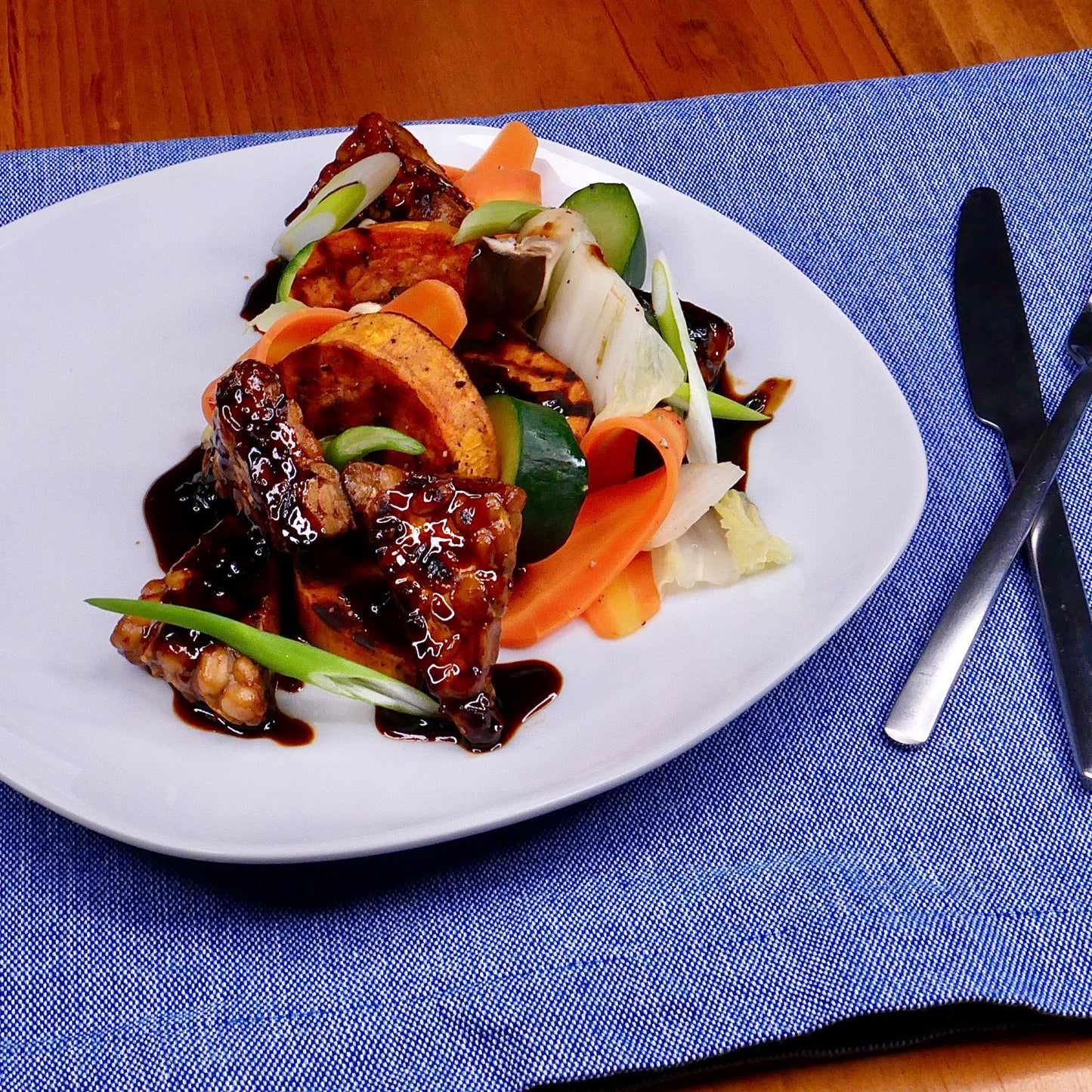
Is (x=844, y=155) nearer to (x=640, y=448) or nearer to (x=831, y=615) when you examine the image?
(x=640, y=448)

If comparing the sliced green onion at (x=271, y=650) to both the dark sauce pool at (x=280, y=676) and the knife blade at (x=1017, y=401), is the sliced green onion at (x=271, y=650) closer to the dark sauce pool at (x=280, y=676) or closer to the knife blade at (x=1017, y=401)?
the dark sauce pool at (x=280, y=676)

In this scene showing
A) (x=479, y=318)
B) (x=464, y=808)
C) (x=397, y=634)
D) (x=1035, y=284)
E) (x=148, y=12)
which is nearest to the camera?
(x=464, y=808)

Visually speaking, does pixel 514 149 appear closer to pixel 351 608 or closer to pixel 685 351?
pixel 685 351

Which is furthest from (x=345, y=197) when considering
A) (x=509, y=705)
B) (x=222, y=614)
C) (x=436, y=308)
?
(x=509, y=705)

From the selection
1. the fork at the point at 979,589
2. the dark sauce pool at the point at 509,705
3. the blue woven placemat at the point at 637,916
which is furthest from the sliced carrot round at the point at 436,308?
the fork at the point at 979,589

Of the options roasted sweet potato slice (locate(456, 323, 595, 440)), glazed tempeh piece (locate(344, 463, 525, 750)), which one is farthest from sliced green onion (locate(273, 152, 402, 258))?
glazed tempeh piece (locate(344, 463, 525, 750))

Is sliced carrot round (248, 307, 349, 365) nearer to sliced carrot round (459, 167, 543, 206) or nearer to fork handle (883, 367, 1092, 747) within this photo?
sliced carrot round (459, 167, 543, 206)

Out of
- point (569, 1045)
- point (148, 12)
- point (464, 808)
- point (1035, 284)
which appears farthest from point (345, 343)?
point (148, 12)
